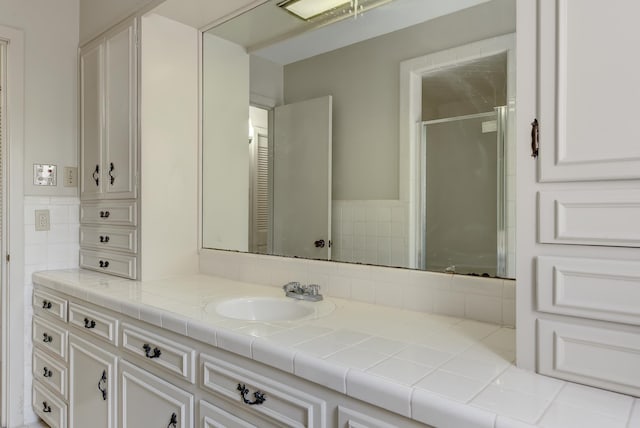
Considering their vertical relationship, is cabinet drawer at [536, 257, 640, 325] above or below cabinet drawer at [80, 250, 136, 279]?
above

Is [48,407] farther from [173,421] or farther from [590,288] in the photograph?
[590,288]

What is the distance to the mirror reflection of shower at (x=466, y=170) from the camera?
4.21 feet

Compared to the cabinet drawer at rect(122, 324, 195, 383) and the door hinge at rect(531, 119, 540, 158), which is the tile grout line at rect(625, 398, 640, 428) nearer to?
the door hinge at rect(531, 119, 540, 158)

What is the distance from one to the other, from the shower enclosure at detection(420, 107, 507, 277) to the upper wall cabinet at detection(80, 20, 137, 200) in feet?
4.54

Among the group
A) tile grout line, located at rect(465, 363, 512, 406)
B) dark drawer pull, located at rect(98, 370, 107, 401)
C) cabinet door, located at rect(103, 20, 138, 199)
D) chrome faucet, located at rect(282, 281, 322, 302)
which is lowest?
dark drawer pull, located at rect(98, 370, 107, 401)

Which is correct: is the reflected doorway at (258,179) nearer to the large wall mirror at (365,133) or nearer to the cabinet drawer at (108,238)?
the large wall mirror at (365,133)

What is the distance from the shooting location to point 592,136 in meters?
0.79

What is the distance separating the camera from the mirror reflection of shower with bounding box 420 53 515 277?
1.28 m

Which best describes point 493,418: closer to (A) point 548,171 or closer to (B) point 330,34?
(A) point 548,171

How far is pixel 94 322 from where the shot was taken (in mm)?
1692

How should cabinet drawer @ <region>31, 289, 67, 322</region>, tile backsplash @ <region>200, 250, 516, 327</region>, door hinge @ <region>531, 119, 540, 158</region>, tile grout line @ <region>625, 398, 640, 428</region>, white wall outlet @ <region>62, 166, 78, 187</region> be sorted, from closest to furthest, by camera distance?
tile grout line @ <region>625, 398, 640, 428</region> < door hinge @ <region>531, 119, 540, 158</region> < tile backsplash @ <region>200, 250, 516, 327</region> < cabinet drawer @ <region>31, 289, 67, 322</region> < white wall outlet @ <region>62, 166, 78, 187</region>

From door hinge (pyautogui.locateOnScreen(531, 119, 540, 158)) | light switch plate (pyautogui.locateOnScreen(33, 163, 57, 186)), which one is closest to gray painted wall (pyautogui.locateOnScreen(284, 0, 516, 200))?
door hinge (pyautogui.locateOnScreen(531, 119, 540, 158))

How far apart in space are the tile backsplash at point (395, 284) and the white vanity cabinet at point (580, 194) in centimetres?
35

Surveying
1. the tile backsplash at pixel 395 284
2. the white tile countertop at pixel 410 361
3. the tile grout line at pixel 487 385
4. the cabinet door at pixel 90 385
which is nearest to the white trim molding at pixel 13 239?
the cabinet door at pixel 90 385
